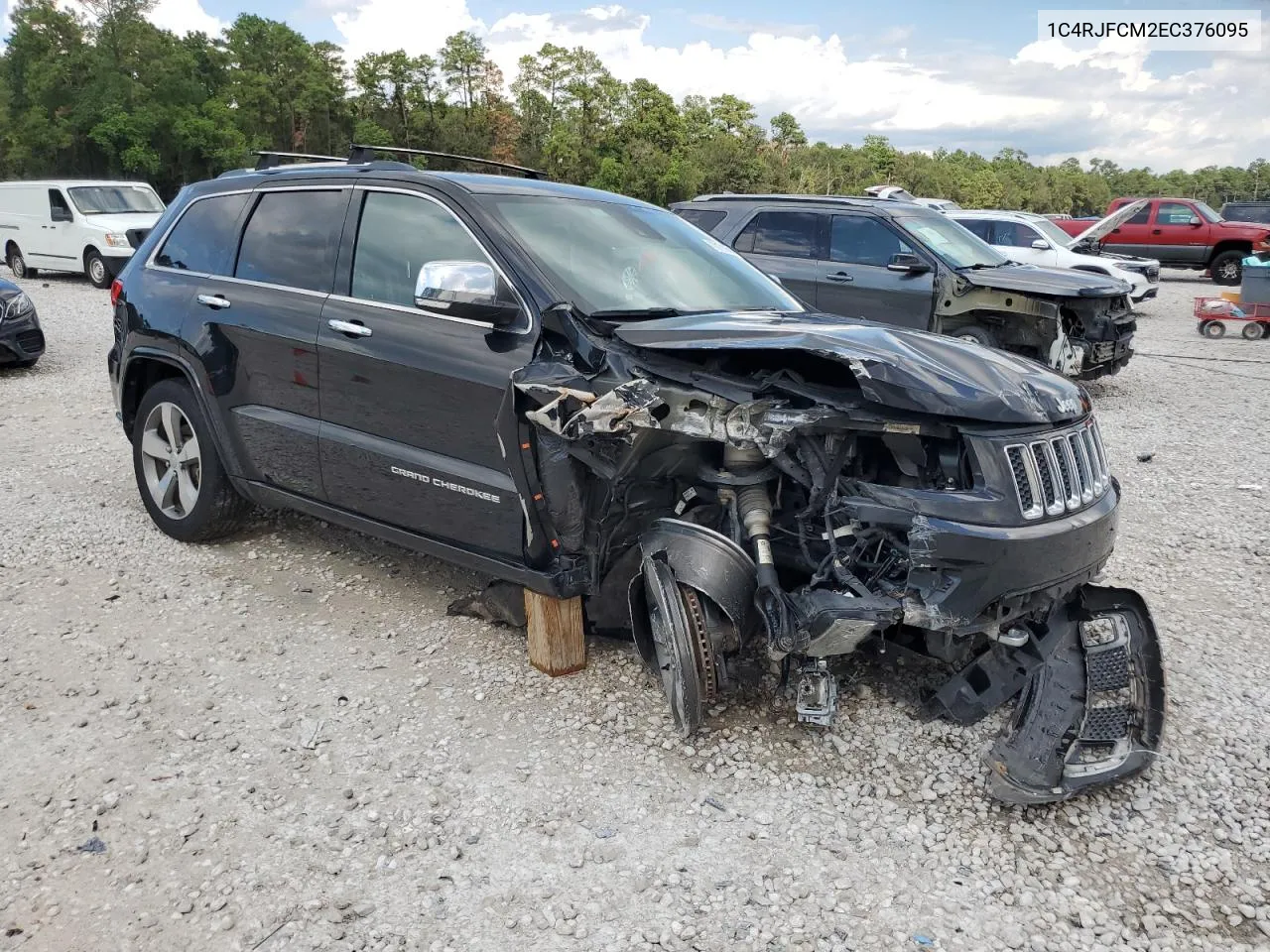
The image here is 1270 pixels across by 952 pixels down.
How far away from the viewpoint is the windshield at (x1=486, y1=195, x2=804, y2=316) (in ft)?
11.8

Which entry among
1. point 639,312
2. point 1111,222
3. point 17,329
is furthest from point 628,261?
point 1111,222

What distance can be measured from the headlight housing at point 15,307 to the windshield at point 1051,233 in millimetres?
13728

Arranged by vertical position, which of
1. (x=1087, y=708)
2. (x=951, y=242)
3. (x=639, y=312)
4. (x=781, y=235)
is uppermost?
(x=639, y=312)

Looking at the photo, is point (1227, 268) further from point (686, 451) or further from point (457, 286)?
point (457, 286)

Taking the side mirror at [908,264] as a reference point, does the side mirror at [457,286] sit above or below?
above

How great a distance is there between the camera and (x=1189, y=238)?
837 inches

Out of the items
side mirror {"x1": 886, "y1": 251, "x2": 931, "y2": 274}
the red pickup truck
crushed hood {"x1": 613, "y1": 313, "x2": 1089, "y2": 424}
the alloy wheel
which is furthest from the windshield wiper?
the red pickup truck

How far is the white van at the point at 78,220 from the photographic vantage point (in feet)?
55.3

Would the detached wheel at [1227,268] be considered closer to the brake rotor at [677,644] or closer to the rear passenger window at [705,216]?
the rear passenger window at [705,216]

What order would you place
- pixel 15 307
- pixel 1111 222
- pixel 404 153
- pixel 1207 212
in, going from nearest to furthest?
pixel 404 153 < pixel 15 307 < pixel 1111 222 < pixel 1207 212

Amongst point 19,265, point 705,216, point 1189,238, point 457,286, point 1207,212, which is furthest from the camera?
point 1189,238

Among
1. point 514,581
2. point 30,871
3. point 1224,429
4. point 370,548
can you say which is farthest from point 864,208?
point 30,871

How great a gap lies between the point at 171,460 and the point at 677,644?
3.18 metres

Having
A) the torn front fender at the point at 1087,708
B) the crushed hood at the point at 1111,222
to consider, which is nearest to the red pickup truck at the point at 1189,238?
the crushed hood at the point at 1111,222
